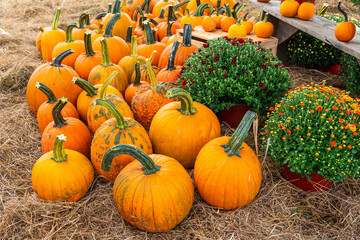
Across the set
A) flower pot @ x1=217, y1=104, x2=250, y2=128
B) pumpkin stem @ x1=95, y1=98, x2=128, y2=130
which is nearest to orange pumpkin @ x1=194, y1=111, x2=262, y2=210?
pumpkin stem @ x1=95, y1=98, x2=128, y2=130

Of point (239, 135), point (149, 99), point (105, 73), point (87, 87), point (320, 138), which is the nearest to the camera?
point (239, 135)

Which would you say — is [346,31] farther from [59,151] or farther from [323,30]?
[59,151]

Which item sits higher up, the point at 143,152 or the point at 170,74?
the point at 143,152

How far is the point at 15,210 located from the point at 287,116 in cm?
212

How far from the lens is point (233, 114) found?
312 centimetres

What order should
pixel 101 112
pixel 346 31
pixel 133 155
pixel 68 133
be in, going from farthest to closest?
1. pixel 346 31
2. pixel 101 112
3. pixel 68 133
4. pixel 133 155

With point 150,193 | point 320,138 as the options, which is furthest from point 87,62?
point 320,138

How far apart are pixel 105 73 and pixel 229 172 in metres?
1.88

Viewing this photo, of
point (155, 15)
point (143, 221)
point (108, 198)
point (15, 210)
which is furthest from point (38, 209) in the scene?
point (155, 15)

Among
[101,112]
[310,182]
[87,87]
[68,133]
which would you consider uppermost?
[87,87]

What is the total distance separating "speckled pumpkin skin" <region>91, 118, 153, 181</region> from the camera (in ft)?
7.80

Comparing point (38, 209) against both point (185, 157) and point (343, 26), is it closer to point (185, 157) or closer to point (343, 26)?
point (185, 157)

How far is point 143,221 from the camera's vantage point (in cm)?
206

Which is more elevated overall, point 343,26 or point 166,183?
point 343,26
